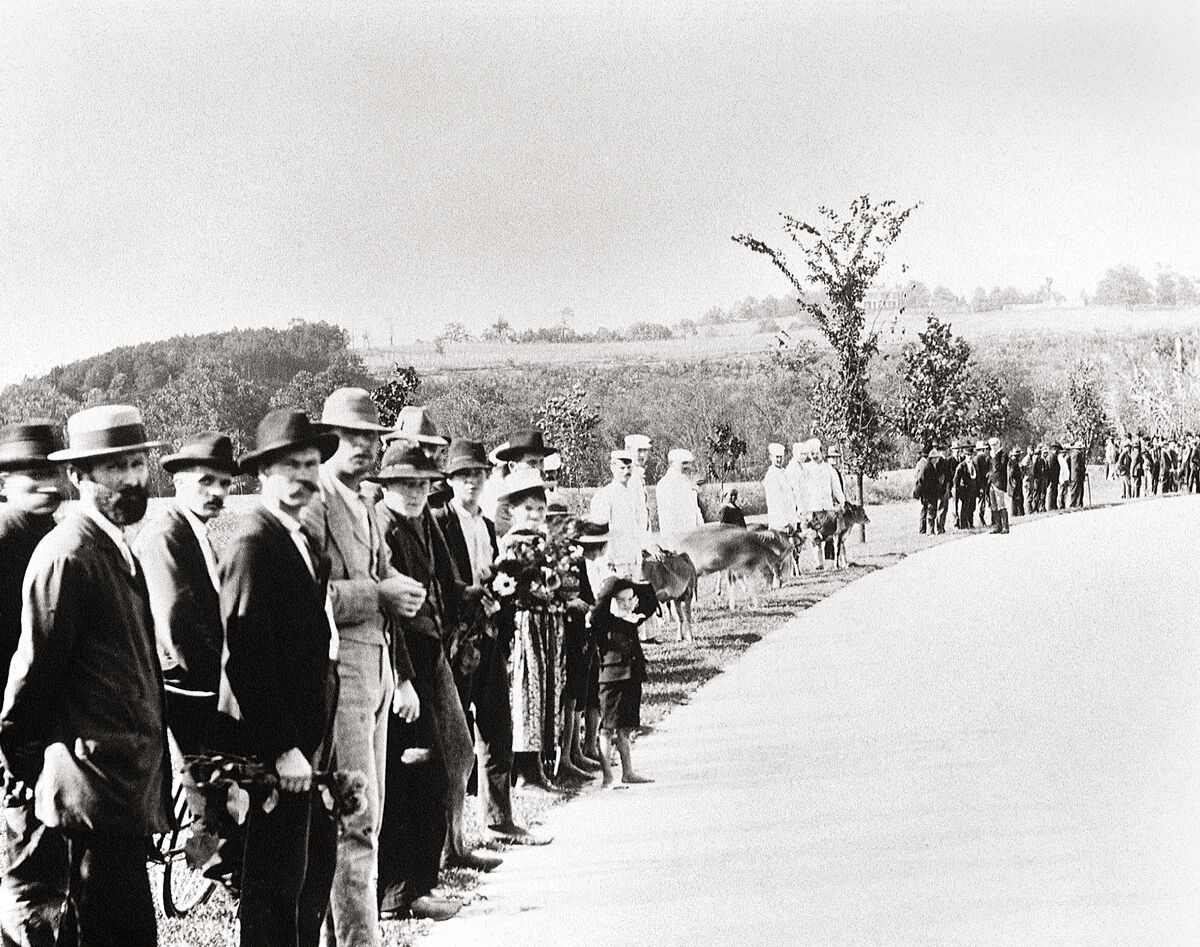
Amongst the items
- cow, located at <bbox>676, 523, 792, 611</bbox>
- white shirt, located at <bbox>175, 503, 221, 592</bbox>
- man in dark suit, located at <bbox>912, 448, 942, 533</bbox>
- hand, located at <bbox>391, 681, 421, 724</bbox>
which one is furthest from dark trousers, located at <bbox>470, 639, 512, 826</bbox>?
man in dark suit, located at <bbox>912, 448, 942, 533</bbox>

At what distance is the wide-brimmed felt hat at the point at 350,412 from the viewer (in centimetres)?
525

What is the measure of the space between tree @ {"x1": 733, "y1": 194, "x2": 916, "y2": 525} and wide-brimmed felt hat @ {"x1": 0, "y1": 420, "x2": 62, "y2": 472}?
10.3 meters

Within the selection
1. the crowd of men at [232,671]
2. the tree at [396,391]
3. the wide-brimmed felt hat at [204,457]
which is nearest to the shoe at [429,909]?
the crowd of men at [232,671]

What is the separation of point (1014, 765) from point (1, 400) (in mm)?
5746

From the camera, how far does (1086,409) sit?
32.6m

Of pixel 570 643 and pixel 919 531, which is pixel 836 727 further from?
pixel 919 531

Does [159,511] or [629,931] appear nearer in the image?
[159,511]

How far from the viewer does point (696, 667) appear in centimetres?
1198

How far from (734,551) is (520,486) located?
717 cm

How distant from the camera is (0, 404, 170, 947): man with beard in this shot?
3.92 m

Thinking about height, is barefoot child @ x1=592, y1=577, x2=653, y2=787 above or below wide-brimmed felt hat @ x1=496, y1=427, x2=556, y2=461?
below

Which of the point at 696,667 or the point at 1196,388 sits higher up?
the point at 1196,388

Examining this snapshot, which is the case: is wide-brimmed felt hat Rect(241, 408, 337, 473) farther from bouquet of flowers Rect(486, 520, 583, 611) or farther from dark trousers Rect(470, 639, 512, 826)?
dark trousers Rect(470, 639, 512, 826)

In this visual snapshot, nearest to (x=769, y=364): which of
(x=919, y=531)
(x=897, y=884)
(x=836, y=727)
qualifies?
(x=919, y=531)
